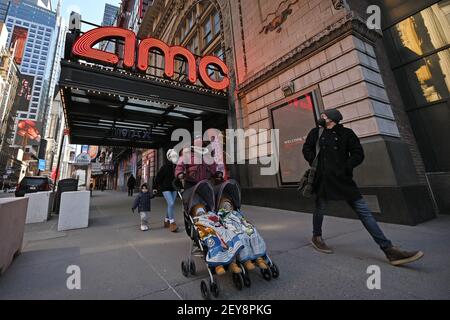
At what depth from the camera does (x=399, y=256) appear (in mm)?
2541

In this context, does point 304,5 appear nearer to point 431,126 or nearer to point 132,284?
point 431,126

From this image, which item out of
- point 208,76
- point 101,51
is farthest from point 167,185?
point 208,76

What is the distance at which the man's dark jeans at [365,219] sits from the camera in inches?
105

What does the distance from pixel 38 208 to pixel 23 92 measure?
113024 millimetres

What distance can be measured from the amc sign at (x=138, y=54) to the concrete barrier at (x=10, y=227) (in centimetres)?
606

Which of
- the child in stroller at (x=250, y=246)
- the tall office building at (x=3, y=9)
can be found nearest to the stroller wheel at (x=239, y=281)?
the child in stroller at (x=250, y=246)

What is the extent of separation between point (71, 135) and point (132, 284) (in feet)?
45.0

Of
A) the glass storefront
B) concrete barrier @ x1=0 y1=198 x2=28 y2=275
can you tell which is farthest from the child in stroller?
the glass storefront

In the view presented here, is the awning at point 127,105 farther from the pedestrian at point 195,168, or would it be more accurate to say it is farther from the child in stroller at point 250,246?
the child in stroller at point 250,246

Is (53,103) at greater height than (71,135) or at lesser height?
greater

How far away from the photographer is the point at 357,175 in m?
5.26

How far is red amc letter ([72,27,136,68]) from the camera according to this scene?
739 centimetres
